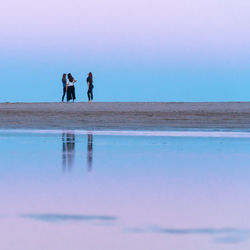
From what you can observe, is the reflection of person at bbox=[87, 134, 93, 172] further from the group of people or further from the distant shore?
the group of people

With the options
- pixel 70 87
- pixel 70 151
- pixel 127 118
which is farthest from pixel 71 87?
pixel 70 151

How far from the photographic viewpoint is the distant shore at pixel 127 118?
2267 centimetres

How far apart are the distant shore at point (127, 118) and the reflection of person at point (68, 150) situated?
4422 millimetres

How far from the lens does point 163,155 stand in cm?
1264

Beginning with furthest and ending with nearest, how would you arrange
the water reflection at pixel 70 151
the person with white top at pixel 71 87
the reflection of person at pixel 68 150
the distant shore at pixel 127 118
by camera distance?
the person with white top at pixel 71 87
the distant shore at pixel 127 118
the reflection of person at pixel 68 150
the water reflection at pixel 70 151

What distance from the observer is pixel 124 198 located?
25.8 feet

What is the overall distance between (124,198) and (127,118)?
18487mm

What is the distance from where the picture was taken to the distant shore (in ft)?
74.4

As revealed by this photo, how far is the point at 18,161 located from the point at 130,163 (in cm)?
167

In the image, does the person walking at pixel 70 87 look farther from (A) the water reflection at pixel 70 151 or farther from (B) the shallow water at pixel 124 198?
(B) the shallow water at pixel 124 198

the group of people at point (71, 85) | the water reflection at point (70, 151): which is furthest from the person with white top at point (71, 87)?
the water reflection at point (70, 151)

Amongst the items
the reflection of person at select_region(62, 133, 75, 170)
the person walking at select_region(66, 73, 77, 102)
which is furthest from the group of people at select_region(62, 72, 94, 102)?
the reflection of person at select_region(62, 133, 75, 170)

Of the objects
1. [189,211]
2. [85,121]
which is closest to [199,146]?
[189,211]

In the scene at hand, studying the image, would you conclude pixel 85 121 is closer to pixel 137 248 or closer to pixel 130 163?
pixel 130 163
